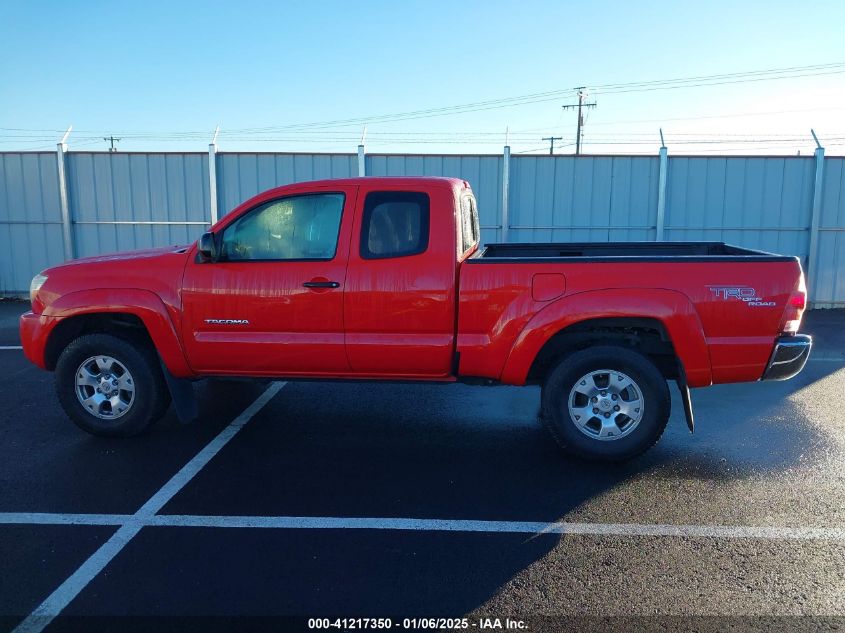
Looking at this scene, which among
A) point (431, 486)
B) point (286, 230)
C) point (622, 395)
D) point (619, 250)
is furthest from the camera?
point (619, 250)

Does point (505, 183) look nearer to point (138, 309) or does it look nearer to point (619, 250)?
point (619, 250)

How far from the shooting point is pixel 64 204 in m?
12.9

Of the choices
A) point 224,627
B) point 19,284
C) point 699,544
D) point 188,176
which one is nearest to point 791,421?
point 699,544

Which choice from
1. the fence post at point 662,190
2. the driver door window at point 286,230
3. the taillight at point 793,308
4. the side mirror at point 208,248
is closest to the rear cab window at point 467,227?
the driver door window at point 286,230

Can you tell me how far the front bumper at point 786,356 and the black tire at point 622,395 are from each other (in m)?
0.70

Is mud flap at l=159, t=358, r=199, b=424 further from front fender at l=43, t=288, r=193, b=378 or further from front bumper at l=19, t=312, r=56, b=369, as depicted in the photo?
front bumper at l=19, t=312, r=56, b=369

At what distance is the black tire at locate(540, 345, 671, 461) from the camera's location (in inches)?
185

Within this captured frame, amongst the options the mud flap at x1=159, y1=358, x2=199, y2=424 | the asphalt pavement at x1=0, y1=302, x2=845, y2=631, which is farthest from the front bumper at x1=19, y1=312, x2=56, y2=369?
the mud flap at x1=159, y1=358, x2=199, y2=424

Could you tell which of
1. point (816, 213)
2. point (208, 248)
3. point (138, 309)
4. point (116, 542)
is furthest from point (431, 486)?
point (816, 213)

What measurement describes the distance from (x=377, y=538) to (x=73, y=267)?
324cm

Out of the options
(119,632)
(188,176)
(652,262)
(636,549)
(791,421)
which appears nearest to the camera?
(119,632)

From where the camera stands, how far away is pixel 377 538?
3750 millimetres

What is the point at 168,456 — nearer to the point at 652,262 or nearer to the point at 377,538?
the point at 377,538

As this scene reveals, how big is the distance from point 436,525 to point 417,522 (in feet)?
0.37
